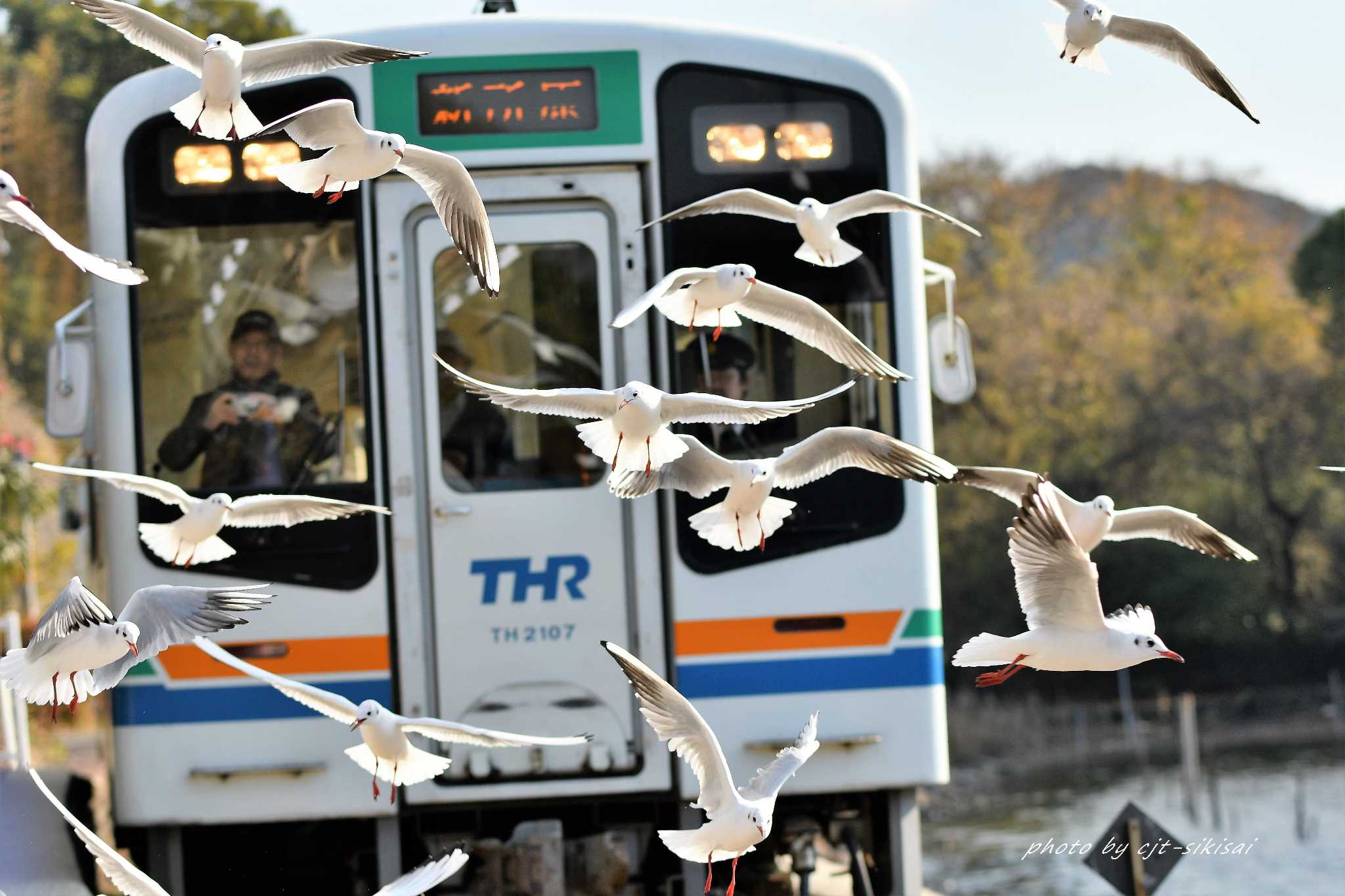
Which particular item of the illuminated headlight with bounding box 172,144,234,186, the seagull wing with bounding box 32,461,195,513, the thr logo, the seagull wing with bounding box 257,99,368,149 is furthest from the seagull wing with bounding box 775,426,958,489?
the illuminated headlight with bounding box 172,144,234,186

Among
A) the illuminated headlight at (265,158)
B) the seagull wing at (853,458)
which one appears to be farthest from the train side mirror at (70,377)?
the seagull wing at (853,458)

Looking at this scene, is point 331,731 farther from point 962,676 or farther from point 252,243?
point 962,676

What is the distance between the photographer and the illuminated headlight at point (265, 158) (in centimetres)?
641

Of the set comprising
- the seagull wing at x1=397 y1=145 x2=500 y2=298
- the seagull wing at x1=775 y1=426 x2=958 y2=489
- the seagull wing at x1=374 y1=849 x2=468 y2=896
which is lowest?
the seagull wing at x1=374 y1=849 x2=468 y2=896

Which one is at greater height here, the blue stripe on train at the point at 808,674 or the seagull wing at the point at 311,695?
the seagull wing at the point at 311,695

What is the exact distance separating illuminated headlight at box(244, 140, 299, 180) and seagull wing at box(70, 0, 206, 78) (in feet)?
3.28

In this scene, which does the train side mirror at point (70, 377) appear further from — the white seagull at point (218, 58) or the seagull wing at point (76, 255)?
the white seagull at point (218, 58)

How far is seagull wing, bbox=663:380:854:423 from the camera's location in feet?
17.2

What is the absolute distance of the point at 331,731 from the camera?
628cm

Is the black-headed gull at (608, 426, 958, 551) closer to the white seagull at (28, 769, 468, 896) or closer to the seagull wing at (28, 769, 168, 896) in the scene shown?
the white seagull at (28, 769, 468, 896)

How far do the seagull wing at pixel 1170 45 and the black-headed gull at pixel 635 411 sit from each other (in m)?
1.38

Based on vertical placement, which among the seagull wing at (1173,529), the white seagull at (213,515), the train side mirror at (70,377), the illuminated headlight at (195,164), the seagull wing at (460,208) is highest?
the illuminated headlight at (195,164)

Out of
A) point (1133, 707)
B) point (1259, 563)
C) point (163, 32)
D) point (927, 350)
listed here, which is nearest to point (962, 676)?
point (1133, 707)

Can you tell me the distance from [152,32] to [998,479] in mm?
2508
